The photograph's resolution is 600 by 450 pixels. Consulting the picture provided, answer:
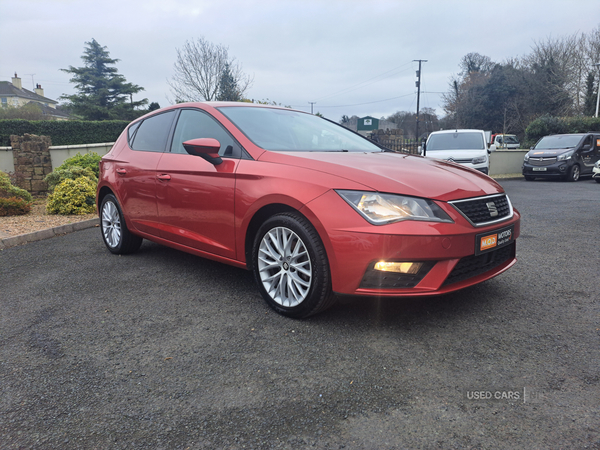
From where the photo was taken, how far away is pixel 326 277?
2.92 metres

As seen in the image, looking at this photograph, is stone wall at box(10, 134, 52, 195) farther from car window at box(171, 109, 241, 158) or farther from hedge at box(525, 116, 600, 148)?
hedge at box(525, 116, 600, 148)

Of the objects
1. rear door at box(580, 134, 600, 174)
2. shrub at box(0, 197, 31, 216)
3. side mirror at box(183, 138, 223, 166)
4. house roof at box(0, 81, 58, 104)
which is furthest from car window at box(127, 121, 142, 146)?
house roof at box(0, 81, 58, 104)

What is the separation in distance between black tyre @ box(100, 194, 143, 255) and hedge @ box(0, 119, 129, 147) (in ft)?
69.5

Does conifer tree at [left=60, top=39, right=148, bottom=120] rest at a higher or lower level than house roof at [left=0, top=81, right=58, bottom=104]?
lower

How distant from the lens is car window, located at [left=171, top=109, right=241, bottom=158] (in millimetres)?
3633

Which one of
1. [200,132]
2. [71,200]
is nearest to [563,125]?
[71,200]

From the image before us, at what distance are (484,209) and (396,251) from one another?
808 mm

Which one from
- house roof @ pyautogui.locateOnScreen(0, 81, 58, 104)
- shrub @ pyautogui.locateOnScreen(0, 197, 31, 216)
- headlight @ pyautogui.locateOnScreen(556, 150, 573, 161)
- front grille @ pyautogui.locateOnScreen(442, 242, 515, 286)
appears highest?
house roof @ pyautogui.locateOnScreen(0, 81, 58, 104)

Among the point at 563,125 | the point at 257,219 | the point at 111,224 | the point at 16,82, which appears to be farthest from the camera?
the point at 16,82

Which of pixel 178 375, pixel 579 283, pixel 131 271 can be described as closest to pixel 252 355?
pixel 178 375

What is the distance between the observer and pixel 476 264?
301 centimetres

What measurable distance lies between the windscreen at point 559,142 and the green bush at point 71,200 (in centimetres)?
1542

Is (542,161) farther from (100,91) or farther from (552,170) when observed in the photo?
(100,91)

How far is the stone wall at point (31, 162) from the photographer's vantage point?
10438 mm
